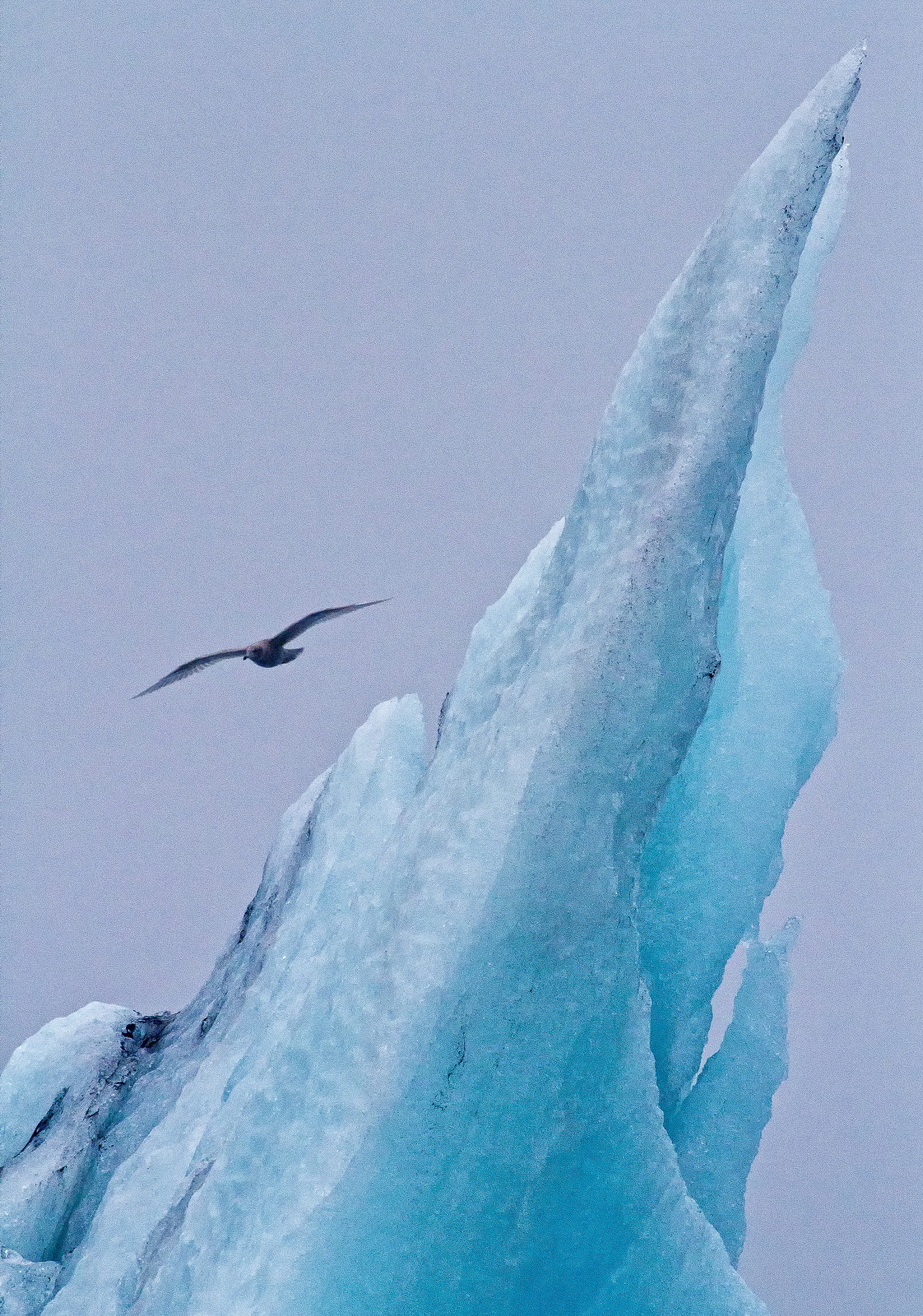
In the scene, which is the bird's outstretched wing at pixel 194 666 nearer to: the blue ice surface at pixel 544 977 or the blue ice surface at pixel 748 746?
the blue ice surface at pixel 544 977

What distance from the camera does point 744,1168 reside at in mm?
1183

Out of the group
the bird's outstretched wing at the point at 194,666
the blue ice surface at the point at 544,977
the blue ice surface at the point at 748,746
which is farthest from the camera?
the bird's outstretched wing at the point at 194,666

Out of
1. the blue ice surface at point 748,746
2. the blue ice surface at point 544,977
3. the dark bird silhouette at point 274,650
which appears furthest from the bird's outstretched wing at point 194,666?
the blue ice surface at point 748,746

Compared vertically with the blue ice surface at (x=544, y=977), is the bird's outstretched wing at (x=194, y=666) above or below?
above

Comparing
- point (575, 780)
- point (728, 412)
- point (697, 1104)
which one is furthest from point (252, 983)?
point (728, 412)

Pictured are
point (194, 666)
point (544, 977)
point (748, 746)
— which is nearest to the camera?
point (544, 977)

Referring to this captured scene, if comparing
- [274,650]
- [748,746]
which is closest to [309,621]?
[274,650]

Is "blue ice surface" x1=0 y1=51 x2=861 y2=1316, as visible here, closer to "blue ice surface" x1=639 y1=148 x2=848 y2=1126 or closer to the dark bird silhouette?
"blue ice surface" x1=639 y1=148 x2=848 y2=1126

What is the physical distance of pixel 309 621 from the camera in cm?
142

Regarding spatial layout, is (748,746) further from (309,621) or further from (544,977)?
(309,621)

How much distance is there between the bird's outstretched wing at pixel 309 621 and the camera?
1369 mm

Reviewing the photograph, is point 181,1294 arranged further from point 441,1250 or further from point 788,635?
point 788,635

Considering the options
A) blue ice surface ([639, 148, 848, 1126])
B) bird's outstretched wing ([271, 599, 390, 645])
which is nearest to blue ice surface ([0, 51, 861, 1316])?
blue ice surface ([639, 148, 848, 1126])

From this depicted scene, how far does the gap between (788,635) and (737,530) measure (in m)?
0.11
